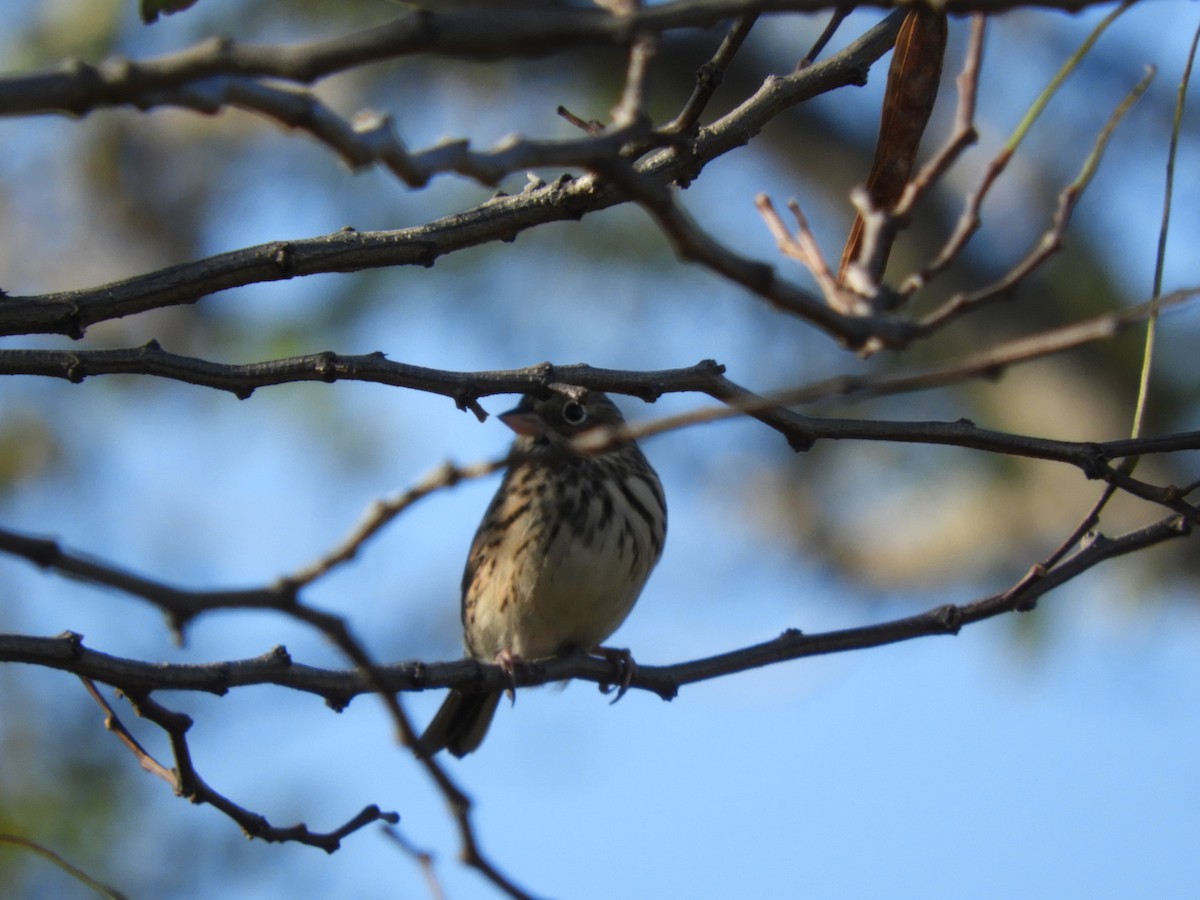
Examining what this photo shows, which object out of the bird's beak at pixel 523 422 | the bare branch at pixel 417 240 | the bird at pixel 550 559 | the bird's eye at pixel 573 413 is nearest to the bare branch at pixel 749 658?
the bare branch at pixel 417 240

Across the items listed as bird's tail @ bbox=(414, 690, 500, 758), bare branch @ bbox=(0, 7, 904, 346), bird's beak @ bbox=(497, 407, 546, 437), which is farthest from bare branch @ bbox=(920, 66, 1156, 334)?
bird's tail @ bbox=(414, 690, 500, 758)

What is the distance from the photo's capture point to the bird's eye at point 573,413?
4625 mm

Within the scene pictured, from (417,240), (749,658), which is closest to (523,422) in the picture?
(749,658)

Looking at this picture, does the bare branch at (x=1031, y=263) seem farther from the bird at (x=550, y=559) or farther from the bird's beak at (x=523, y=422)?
the bird's beak at (x=523, y=422)

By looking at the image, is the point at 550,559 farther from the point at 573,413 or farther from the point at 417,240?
the point at 417,240

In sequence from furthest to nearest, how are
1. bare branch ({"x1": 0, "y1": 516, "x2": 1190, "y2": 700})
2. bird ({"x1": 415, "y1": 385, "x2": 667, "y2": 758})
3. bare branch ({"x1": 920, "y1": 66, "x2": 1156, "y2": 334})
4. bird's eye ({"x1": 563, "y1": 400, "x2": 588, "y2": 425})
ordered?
1. bird's eye ({"x1": 563, "y1": 400, "x2": 588, "y2": 425})
2. bird ({"x1": 415, "y1": 385, "x2": 667, "y2": 758})
3. bare branch ({"x1": 0, "y1": 516, "x2": 1190, "y2": 700})
4. bare branch ({"x1": 920, "y1": 66, "x2": 1156, "y2": 334})

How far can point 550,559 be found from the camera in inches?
165

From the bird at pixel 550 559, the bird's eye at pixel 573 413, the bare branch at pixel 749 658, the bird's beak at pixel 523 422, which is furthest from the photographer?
the bird's eye at pixel 573 413

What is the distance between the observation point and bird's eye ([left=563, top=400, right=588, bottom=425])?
4625 millimetres

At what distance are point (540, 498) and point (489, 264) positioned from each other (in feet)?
21.1

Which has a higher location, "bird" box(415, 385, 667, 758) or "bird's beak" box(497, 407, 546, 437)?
"bird's beak" box(497, 407, 546, 437)

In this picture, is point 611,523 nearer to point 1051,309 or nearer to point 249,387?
point 249,387

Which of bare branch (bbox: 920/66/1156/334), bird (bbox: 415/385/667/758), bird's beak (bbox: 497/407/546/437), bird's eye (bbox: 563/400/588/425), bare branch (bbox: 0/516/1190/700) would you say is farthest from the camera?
bird's eye (bbox: 563/400/588/425)

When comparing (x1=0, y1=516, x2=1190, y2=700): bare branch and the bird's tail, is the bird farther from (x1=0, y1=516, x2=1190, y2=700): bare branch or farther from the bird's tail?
(x1=0, y1=516, x2=1190, y2=700): bare branch
